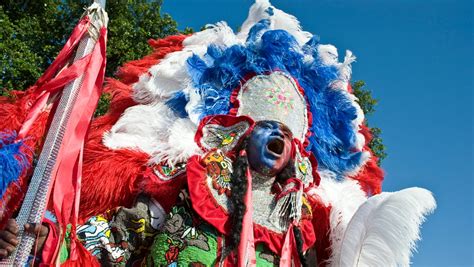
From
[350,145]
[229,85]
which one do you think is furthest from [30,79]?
[350,145]

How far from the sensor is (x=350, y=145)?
11.3 ft

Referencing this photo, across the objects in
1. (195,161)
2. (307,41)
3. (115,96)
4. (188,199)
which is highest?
(307,41)

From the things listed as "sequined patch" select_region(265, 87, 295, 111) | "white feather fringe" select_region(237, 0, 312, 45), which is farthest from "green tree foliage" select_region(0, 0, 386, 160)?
"sequined patch" select_region(265, 87, 295, 111)

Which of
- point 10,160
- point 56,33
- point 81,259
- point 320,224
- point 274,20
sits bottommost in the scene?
point 81,259

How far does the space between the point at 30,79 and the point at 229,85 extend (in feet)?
13.0

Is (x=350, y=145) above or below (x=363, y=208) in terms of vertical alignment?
above

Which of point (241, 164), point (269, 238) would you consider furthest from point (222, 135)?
point (269, 238)

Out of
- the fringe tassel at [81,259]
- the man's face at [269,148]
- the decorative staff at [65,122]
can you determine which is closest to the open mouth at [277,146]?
the man's face at [269,148]

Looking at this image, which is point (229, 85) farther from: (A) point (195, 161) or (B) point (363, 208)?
(B) point (363, 208)

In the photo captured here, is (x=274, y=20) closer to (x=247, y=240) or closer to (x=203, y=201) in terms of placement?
(x=203, y=201)

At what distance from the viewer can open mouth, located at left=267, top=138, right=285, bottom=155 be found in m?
2.86

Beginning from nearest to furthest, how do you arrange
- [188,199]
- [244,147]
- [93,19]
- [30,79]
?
[93,19], [188,199], [244,147], [30,79]

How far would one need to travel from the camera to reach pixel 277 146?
2879 mm

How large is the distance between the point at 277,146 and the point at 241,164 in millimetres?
231
